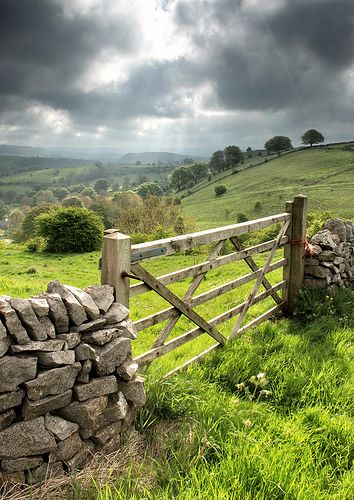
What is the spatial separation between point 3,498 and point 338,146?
333ft

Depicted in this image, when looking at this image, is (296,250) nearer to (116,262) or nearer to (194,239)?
(194,239)

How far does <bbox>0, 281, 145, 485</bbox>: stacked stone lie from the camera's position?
2.73 m

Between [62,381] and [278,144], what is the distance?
375ft

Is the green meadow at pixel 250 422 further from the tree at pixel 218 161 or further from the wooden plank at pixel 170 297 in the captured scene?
the tree at pixel 218 161

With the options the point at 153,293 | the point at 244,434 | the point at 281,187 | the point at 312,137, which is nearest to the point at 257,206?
the point at 281,187

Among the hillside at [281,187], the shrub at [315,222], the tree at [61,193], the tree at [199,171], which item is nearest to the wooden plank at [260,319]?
the shrub at [315,222]

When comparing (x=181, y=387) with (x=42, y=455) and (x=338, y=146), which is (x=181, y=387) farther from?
(x=338, y=146)

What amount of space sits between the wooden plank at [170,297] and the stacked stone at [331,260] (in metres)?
2.98

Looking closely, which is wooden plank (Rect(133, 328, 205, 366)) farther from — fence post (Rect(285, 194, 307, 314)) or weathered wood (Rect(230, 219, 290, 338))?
fence post (Rect(285, 194, 307, 314))

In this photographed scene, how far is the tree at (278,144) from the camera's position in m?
108

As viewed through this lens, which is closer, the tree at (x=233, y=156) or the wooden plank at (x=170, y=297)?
the wooden plank at (x=170, y=297)

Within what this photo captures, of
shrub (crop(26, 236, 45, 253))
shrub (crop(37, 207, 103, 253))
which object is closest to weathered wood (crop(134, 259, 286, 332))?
shrub (crop(37, 207, 103, 253))

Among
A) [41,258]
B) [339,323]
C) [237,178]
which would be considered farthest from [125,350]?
[237,178]

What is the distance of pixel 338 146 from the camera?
92.4m
